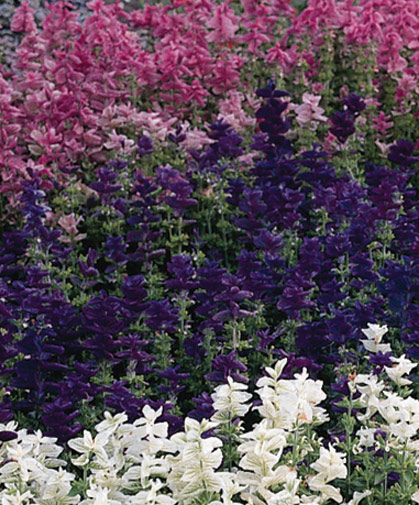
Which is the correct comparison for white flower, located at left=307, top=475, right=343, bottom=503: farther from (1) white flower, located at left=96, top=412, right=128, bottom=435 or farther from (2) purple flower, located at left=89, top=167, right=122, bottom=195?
(2) purple flower, located at left=89, top=167, right=122, bottom=195

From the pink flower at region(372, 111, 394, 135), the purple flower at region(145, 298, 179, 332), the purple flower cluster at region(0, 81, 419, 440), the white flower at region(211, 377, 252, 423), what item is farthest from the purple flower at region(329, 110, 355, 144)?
the white flower at region(211, 377, 252, 423)

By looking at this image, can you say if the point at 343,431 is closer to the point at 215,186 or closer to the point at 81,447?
the point at 81,447

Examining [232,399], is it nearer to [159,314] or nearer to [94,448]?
[94,448]

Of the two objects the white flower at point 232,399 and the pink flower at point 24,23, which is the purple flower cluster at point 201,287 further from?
the pink flower at point 24,23

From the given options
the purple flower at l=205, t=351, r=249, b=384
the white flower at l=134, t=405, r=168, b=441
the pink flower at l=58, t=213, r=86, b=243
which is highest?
the white flower at l=134, t=405, r=168, b=441

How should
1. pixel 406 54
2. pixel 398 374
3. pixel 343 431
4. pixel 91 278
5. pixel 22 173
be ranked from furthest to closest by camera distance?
1. pixel 406 54
2. pixel 22 173
3. pixel 91 278
4. pixel 343 431
5. pixel 398 374

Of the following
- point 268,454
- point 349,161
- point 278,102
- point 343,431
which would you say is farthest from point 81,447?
point 349,161

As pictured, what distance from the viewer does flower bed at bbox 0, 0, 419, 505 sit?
90.2 inches

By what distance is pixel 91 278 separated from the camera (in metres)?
3.86

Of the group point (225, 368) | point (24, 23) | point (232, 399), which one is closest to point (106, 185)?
point (225, 368)

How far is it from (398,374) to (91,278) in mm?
1787

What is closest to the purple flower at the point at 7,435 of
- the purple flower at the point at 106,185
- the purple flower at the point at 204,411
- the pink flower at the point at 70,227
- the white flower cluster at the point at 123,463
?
the white flower cluster at the point at 123,463

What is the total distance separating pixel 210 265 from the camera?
317cm

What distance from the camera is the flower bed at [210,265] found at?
7.52 feet
